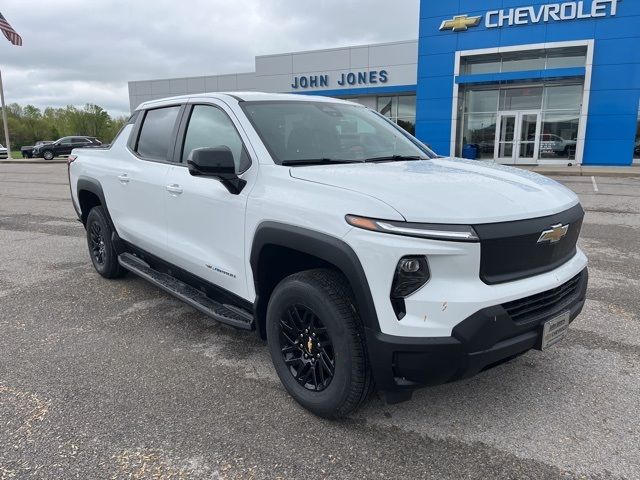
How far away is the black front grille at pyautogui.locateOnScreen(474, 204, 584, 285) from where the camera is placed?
233 cm

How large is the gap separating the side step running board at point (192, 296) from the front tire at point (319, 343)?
331 mm

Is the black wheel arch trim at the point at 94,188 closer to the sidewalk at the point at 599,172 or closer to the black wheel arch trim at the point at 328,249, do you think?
the black wheel arch trim at the point at 328,249

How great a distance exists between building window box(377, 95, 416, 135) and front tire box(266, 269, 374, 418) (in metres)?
26.3

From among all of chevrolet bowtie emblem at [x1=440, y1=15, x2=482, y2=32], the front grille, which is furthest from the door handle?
chevrolet bowtie emblem at [x1=440, y1=15, x2=482, y2=32]

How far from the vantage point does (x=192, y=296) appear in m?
3.79

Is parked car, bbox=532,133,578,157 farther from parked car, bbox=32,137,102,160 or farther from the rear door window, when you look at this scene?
parked car, bbox=32,137,102,160

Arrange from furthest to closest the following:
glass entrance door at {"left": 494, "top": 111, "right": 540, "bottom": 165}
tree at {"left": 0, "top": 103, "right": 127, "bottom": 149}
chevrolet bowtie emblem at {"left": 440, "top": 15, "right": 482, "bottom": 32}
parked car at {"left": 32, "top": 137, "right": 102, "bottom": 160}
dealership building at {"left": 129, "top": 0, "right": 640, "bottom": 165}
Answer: tree at {"left": 0, "top": 103, "right": 127, "bottom": 149}, parked car at {"left": 32, "top": 137, "right": 102, "bottom": 160}, glass entrance door at {"left": 494, "top": 111, "right": 540, "bottom": 165}, chevrolet bowtie emblem at {"left": 440, "top": 15, "right": 482, "bottom": 32}, dealership building at {"left": 129, "top": 0, "right": 640, "bottom": 165}

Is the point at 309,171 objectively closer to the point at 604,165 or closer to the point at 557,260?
the point at 557,260

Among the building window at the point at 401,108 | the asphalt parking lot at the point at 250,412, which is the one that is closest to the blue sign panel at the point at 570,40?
the building window at the point at 401,108

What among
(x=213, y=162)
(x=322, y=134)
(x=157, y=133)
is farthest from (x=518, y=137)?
(x=213, y=162)

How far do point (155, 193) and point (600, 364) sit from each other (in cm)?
355

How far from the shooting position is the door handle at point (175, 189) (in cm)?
368

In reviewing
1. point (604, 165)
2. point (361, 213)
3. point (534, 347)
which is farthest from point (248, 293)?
point (604, 165)

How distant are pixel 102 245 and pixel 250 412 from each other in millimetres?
3284
